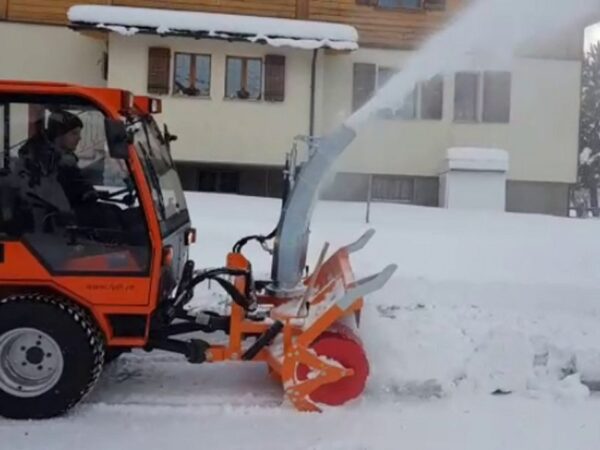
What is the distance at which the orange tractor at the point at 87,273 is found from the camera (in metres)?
5.26

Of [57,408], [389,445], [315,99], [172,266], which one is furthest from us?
[315,99]

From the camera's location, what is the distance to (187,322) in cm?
→ 583

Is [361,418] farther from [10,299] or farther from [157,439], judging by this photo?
[10,299]

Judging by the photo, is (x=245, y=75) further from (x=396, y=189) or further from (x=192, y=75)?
(x=396, y=189)

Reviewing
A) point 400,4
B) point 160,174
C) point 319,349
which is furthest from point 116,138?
point 400,4

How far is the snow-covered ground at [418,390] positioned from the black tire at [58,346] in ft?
0.33

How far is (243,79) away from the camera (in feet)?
67.1

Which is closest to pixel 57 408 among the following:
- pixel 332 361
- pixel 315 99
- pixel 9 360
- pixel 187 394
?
pixel 9 360

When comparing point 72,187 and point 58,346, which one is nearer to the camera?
point 58,346

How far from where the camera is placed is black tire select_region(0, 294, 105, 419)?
5230mm

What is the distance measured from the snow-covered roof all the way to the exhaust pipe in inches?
536

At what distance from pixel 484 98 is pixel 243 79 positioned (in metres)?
6.26

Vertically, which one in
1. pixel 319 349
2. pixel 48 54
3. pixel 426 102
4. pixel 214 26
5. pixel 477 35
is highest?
pixel 214 26

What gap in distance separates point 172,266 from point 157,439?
1.32m
